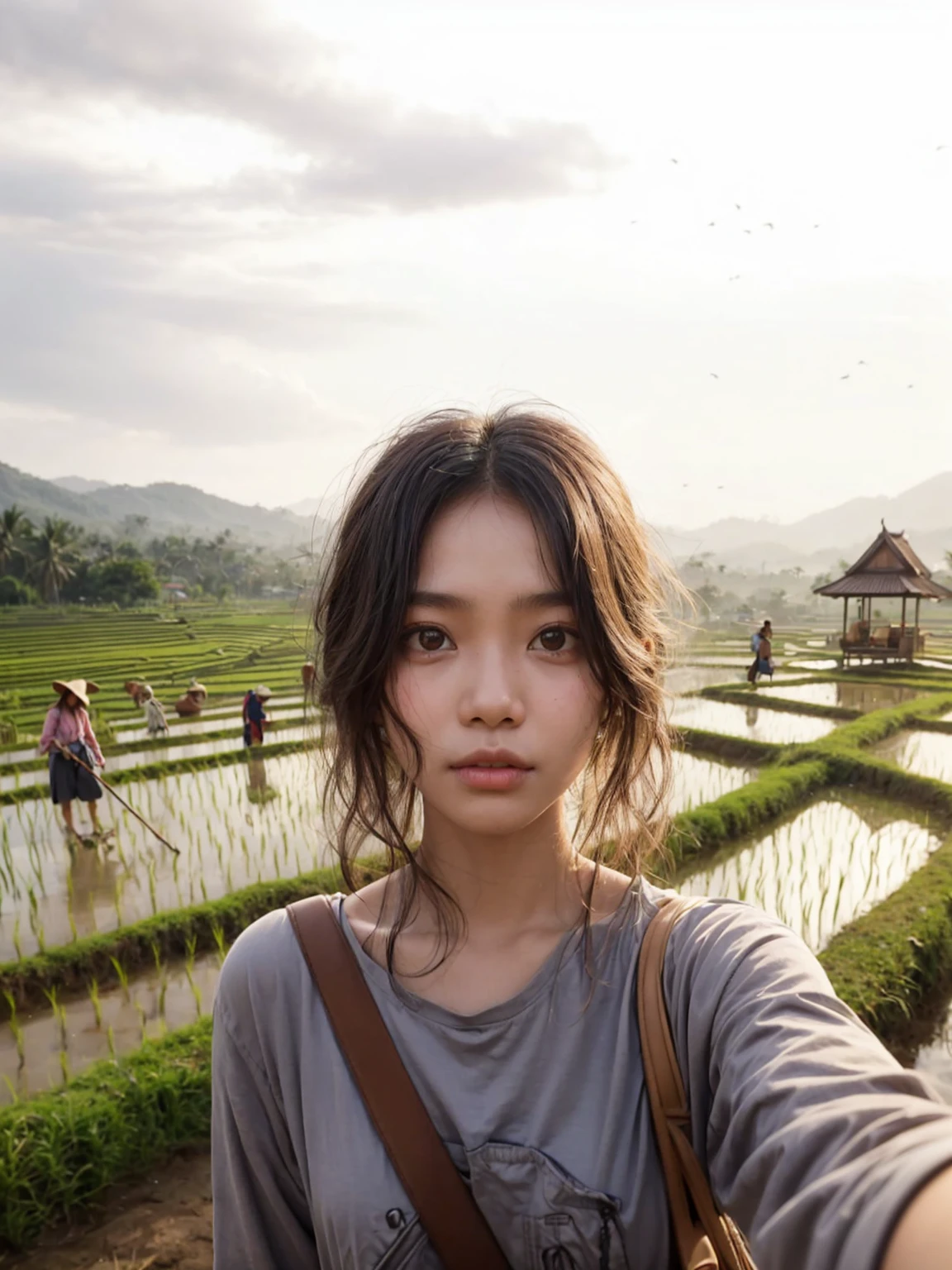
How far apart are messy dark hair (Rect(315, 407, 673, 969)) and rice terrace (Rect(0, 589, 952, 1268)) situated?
0.14 meters

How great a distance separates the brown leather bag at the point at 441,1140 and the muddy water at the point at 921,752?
8540 millimetres

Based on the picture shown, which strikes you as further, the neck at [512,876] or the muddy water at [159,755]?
the muddy water at [159,755]

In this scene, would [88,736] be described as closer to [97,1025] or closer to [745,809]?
[97,1025]

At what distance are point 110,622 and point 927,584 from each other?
50.1 feet

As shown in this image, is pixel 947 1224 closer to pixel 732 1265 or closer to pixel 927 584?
pixel 732 1265

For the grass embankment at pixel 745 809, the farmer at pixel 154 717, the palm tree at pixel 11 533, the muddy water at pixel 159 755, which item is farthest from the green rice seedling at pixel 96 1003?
the palm tree at pixel 11 533

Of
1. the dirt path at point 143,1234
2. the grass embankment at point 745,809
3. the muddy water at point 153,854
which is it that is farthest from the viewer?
the grass embankment at point 745,809

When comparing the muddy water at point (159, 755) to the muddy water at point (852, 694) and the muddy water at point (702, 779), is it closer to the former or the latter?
the muddy water at point (702, 779)

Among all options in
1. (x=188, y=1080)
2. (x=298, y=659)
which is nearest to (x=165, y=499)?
(x=298, y=659)

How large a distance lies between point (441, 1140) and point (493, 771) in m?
0.38

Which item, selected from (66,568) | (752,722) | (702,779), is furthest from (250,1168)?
(66,568)

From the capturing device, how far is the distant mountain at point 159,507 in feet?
295

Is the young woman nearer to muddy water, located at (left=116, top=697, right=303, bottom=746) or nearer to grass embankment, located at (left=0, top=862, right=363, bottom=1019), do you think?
grass embankment, located at (left=0, top=862, right=363, bottom=1019)

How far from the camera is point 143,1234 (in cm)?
310
